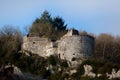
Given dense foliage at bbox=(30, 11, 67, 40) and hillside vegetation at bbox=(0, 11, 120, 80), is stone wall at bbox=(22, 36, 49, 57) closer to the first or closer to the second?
hillside vegetation at bbox=(0, 11, 120, 80)

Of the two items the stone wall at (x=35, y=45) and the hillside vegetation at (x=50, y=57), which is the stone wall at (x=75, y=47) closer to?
the hillside vegetation at (x=50, y=57)

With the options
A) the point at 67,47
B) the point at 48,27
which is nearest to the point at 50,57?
the point at 67,47

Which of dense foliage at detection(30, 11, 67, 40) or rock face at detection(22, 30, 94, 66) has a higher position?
dense foliage at detection(30, 11, 67, 40)

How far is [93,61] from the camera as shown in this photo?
54406 millimetres

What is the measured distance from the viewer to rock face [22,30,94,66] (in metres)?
56.2

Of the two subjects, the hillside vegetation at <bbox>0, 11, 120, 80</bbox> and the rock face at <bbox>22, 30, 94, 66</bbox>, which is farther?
the rock face at <bbox>22, 30, 94, 66</bbox>

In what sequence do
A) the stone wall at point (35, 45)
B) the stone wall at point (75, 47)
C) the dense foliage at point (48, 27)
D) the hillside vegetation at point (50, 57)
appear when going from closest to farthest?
the hillside vegetation at point (50, 57)
the stone wall at point (75, 47)
the stone wall at point (35, 45)
the dense foliage at point (48, 27)

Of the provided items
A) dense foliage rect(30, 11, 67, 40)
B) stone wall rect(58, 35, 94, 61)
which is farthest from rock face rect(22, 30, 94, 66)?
dense foliage rect(30, 11, 67, 40)

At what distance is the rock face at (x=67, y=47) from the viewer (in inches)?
2211

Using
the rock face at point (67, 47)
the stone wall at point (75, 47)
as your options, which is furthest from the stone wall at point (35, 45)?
the stone wall at point (75, 47)

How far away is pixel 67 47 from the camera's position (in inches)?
2219

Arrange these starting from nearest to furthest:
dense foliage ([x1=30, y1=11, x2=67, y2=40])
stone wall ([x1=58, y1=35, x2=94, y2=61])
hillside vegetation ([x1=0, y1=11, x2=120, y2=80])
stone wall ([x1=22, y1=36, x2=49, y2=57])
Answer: hillside vegetation ([x1=0, y1=11, x2=120, y2=80]) < stone wall ([x1=58, y1=35, x2=94, y2=61]) < stone wall ([x1=22, y1=36, x2=49, y2=57]) < dense foliage ([x1=30, y1=11, x2=67, y2=40])

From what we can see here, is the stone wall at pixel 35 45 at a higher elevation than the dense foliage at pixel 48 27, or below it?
below

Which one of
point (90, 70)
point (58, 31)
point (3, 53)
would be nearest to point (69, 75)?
point (90, 70)
